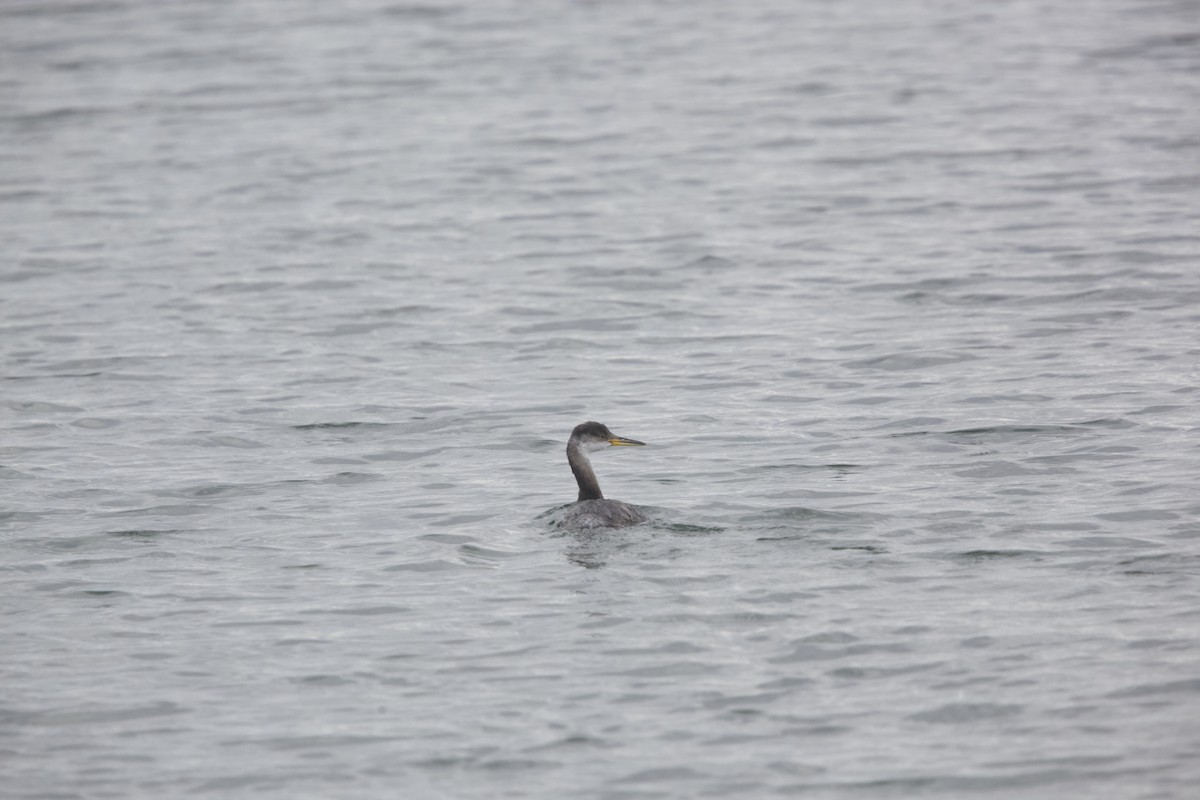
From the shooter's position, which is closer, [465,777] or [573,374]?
[465,777]

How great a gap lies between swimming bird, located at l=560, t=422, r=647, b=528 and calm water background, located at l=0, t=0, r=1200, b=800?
0.18 m

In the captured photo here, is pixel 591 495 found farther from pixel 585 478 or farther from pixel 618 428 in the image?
pixel 618 428

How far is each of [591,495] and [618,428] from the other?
249 cm

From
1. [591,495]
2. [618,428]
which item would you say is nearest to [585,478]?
[591,495]

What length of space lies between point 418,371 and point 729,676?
8.11 m

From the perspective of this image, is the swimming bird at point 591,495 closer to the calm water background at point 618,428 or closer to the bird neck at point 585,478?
the bird neck at point 585,478

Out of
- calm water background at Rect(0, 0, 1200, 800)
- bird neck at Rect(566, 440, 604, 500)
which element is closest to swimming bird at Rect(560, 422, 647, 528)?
bird neck at Rect(566, 440, 604, 500)

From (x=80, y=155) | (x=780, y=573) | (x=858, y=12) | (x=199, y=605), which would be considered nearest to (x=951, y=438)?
(x=780, y=573)

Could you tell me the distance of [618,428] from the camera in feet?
49.0

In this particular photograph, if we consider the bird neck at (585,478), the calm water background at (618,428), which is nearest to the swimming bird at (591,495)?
the bird neck at (585,478)

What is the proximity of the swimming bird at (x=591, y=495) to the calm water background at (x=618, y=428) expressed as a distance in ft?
0.59

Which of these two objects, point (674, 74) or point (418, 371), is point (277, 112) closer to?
point (674, 74)

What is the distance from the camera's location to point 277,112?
102ft

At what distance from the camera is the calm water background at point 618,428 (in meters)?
9.30
